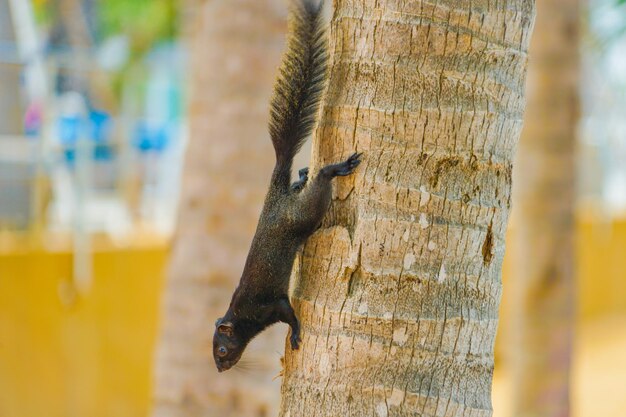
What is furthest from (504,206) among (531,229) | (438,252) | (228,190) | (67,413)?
(67,413)

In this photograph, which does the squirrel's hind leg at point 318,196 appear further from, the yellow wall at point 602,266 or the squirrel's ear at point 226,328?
the yellow wall at point 602,266

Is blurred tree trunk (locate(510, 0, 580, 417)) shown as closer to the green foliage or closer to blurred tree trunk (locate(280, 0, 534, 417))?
blurred tree trunk (locate(280, 0, 534, 417))

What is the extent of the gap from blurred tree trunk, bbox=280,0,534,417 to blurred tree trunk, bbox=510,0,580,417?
363cm

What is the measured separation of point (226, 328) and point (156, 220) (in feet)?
26.7

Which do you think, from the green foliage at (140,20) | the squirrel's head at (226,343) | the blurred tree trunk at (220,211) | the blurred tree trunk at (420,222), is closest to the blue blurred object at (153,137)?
the blurred tree trunk at (220,211)

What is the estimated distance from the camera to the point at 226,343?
3371 millimetres

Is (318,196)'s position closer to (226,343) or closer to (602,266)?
(226,343)

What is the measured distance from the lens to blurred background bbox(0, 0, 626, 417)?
520cm

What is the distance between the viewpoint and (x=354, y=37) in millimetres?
2674

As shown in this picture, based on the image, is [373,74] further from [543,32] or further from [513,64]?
[543,32]

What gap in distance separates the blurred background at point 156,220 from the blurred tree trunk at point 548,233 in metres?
0.07

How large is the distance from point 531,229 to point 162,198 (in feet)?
23.5

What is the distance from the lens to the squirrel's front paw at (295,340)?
2.69m

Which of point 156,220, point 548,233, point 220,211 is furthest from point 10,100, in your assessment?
point 548,233
